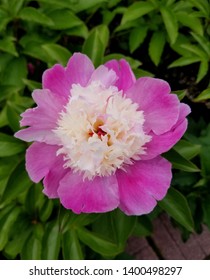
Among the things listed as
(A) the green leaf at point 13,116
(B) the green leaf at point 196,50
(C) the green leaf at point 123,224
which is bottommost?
(C) the green leaf at point 123,224

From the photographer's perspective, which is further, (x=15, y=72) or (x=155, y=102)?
(x=15, y=72)

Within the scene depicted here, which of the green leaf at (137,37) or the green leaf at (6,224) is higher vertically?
the green leaf at (137,37)

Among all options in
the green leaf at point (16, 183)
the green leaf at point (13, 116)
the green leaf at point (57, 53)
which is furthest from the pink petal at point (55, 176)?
the green leaf at point (57, 53)

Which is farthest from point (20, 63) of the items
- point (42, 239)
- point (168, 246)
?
point (168, 246)

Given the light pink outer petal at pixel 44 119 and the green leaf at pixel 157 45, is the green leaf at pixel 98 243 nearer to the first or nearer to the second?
the light pink outer petal at pixel 44 119

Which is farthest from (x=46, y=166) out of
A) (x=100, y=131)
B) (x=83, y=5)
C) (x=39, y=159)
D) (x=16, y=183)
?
(x=83, y=5)

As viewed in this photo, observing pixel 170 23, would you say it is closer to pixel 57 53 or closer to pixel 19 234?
pixel 57 53
